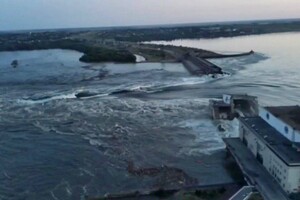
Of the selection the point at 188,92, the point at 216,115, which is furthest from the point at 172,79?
the point at 216,115

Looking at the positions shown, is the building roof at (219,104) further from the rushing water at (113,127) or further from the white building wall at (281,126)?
the white building wall at (281,126)

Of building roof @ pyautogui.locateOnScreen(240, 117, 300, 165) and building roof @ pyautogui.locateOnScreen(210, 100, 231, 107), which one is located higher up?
building roof @ pyautogui.locateOnScreen(240, 117, 300, 165)

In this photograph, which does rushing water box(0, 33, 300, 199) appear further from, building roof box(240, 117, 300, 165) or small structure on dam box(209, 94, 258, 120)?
building roof box(240, 117, 300, 165)

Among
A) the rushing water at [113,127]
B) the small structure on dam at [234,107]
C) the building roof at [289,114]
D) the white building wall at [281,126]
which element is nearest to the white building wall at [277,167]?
the white building wall at [281,126]

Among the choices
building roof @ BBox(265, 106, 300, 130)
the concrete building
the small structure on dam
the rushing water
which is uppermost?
building roof @ BBox(265, 106, 300, 130)

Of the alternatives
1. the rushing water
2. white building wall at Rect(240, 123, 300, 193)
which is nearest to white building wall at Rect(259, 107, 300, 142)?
white building wall at Rect(240, 123, 300, 193)

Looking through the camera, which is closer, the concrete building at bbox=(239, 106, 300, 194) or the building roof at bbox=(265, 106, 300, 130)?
the concrete building at bbox=(239, 106, 300, 194)

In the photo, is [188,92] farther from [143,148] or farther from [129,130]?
[143,148]
